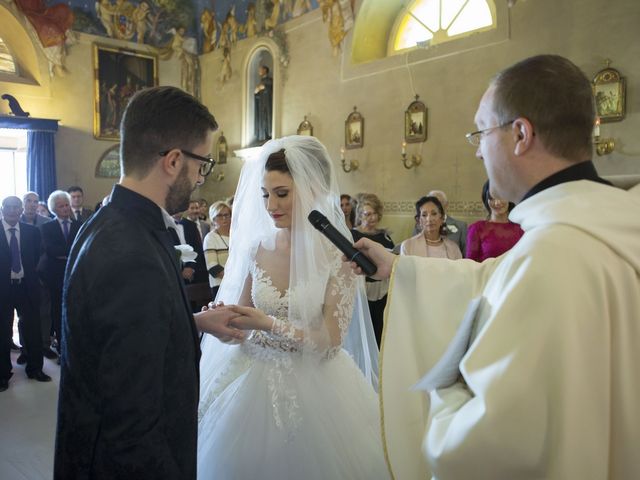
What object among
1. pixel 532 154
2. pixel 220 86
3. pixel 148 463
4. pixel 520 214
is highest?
pixel 220 86

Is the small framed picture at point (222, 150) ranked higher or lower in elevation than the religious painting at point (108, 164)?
higher

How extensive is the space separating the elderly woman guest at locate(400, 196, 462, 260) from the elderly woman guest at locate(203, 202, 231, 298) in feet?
6.14

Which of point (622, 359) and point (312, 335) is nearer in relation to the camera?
point (622, 359)

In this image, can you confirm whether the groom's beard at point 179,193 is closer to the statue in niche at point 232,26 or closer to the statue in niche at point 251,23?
Result: the statue in niche at point 251,23

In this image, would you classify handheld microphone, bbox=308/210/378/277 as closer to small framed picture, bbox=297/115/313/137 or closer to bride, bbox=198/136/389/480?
bride, bbox=198/136/389/480

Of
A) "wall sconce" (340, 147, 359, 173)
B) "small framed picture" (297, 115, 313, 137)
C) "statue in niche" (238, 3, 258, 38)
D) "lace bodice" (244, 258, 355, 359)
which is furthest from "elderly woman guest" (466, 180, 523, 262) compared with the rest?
"statue in niche" (238, 3, 258, 38)

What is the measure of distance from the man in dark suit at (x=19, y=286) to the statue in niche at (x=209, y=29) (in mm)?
8768

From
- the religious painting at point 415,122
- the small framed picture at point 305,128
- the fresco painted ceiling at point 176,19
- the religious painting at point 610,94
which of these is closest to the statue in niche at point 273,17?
the fresco painted ceiling at point 176,19

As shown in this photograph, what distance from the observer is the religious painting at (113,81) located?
1170 centimetres

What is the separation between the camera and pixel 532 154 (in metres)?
1.21

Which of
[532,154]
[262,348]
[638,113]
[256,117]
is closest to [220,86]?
[256,117]

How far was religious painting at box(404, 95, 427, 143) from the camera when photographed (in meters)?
7.80

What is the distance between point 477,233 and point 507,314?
3.17 m

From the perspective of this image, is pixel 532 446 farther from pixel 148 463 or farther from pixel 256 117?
pixel 256 117
